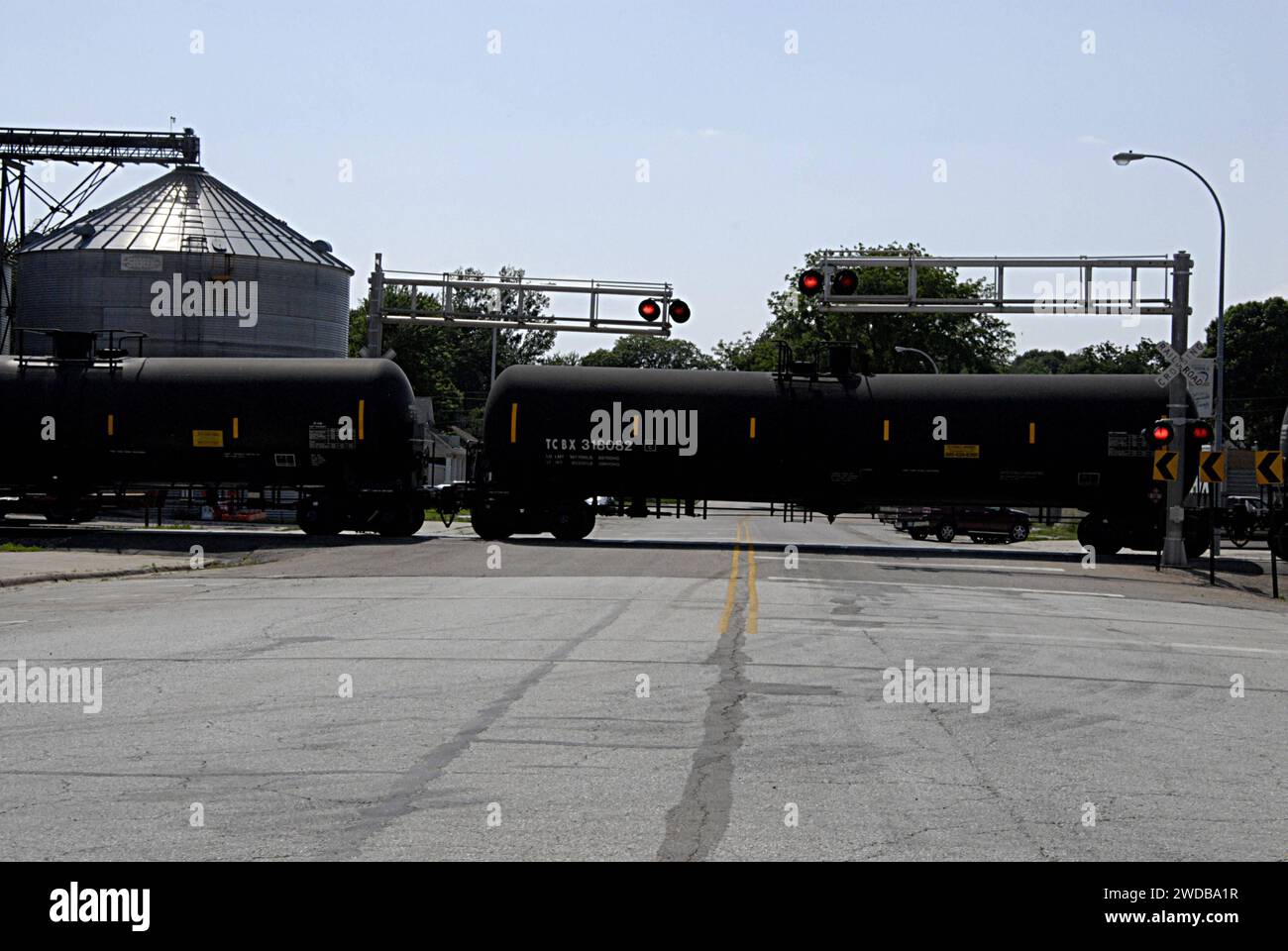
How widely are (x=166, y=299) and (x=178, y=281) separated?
0.95 metres

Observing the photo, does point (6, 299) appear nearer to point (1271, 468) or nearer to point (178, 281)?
point (178, 281)

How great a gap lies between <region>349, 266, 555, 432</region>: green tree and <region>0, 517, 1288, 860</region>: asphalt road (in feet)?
152

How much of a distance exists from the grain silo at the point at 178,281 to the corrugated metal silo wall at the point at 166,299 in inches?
1.7

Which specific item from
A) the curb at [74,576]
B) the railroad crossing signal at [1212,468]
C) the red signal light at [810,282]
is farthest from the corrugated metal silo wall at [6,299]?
the railroad crossing signal at [1212,468]

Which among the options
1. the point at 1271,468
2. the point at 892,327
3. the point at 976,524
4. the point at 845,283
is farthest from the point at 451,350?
the point at 1271,468

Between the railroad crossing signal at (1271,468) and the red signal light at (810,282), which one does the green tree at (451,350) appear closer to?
the red signal light at (810,282)

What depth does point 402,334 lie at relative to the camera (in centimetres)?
9519

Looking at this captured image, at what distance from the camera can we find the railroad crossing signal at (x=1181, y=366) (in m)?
29.9

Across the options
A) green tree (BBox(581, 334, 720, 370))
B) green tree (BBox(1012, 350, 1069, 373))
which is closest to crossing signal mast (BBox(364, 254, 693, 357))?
green tree (BBox(581, 334, 720, 370))

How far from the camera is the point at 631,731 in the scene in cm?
917

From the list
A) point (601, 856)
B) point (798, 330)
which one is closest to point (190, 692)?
point (601, 856)

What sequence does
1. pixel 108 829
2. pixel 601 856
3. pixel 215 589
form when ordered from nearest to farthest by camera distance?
pixel 601 856 < pixel 108 829 < pixel 215 589
